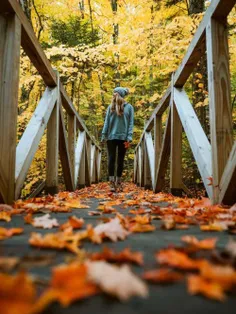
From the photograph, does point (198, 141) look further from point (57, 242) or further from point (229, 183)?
point (57, 242)

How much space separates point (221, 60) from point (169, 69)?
16.7 ft

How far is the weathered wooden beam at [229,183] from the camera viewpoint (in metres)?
1.92

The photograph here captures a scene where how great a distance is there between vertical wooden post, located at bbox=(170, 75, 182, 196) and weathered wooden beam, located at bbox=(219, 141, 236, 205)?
5.37 feet

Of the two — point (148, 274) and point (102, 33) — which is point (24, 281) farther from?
point (102, 33)

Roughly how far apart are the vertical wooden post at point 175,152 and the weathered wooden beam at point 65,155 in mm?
1443

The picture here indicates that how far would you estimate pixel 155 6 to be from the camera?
8055mm

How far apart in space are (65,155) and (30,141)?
1.74 m

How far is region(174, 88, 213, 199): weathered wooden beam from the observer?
8.18 ft

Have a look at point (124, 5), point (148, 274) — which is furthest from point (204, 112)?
point (124, 5)

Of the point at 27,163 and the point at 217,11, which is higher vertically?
the point at 217,11

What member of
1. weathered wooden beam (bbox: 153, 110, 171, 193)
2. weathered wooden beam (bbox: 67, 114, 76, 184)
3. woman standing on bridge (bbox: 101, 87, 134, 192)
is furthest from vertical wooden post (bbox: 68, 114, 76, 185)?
weathered wooden beam (bbox: 153, 110, 171, 193)

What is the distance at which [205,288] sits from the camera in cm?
71

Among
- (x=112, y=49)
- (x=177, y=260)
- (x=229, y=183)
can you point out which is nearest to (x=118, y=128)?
(x=229, y=183)

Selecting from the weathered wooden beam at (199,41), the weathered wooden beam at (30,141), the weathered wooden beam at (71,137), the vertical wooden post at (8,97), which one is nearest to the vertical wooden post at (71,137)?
the weathered wooden beam at (71,137)
